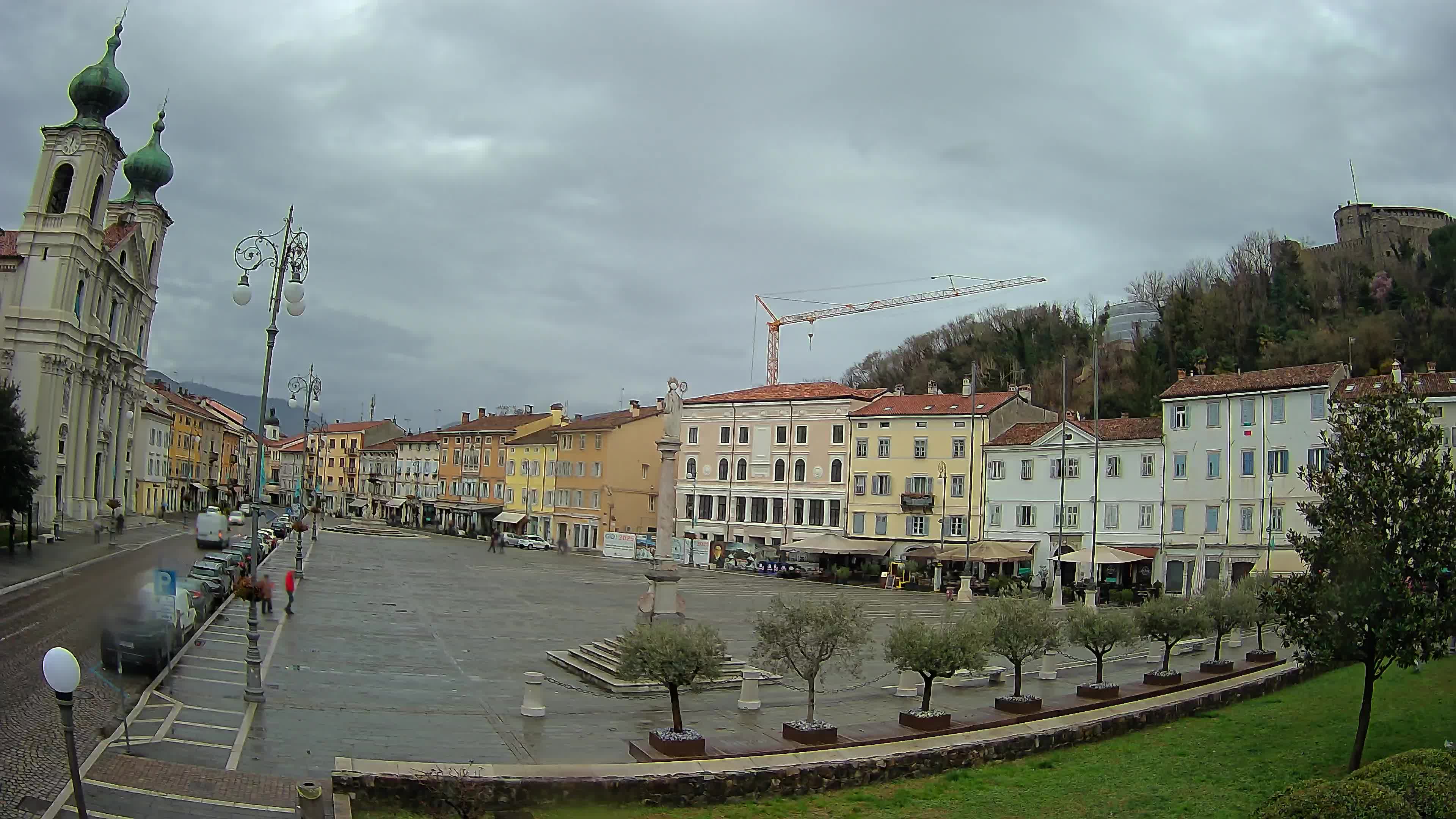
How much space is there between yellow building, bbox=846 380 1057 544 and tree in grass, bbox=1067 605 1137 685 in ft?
119

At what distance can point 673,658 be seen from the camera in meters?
15.6

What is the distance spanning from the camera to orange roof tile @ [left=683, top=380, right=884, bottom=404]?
229ft

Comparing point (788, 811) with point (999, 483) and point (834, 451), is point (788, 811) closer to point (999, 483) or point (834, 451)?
point (999, 483)

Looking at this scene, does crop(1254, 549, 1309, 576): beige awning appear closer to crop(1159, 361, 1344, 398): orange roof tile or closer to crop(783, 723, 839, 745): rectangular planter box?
crop(1159, 361, 1344, 398): orange roof tile

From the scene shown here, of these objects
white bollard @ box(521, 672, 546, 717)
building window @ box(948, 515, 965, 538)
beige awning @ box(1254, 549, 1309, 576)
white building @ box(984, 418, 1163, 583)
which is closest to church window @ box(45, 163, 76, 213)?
building window @ box(948, 515, 965, 538)

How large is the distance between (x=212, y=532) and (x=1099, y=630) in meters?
36.8

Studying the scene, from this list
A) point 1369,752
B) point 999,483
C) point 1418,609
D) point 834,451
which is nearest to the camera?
point 1418,609

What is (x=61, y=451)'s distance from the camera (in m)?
62.8

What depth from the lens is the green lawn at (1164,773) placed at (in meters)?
13.5

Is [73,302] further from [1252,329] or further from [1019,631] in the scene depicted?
[1252,329]

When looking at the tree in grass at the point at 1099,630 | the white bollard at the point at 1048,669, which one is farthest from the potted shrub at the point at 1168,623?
the white bollard at the point at 1048,669

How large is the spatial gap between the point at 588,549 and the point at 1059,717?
224 ft

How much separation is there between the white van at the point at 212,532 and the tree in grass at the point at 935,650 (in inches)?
1357

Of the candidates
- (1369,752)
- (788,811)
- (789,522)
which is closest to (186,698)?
(788,811)
